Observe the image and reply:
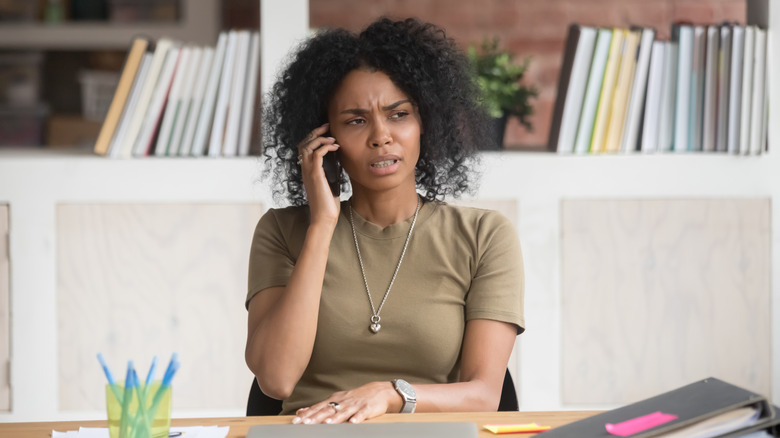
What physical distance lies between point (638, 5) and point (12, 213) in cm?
225

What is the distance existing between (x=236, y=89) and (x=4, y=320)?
0.86m

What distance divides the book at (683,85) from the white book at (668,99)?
0.04ft

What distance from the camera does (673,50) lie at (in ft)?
7.50

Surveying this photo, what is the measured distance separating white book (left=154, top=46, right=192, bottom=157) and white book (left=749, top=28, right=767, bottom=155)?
148 centimetres

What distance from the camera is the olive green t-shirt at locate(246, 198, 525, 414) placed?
1511 mm

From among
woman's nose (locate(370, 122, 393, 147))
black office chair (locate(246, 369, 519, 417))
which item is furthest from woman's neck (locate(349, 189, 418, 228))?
black office chair (locate(246, 369, 519, 417))

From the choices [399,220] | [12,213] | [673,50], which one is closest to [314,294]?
[399,220]

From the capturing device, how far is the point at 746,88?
226cm

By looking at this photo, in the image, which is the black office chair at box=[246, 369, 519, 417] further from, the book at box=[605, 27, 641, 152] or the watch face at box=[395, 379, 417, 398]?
the book at box=[605, 27, 641, 152]

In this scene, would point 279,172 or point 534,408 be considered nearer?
point 279,172

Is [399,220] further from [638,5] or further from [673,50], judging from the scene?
[638,5]

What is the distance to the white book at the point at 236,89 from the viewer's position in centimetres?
229

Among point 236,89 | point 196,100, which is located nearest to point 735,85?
point 236,89

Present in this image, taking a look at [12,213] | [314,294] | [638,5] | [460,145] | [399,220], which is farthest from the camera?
[638,5]
